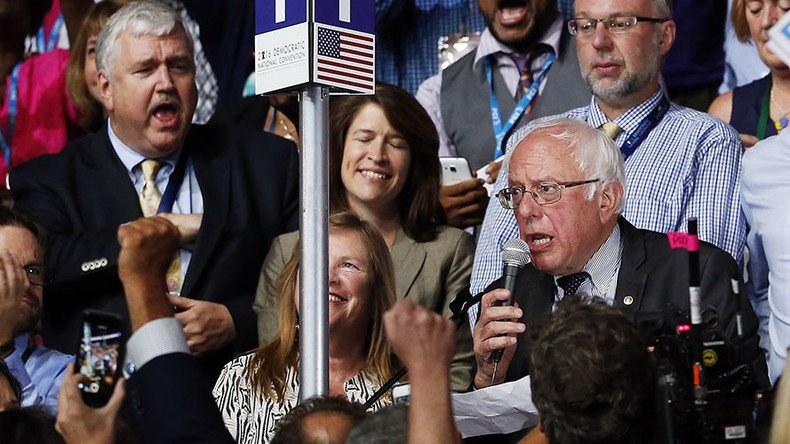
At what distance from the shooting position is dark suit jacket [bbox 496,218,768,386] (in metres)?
4.84

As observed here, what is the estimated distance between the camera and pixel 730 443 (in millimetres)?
3621

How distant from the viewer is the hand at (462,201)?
6.21 meters

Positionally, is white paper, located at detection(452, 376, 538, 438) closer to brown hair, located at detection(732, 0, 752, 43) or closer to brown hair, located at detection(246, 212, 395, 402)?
brown hair, located at detection(246, 212, 395, 402)

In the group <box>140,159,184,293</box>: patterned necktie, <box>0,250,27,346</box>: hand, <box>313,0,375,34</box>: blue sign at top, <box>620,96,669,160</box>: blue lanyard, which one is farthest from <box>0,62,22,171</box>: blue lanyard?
<box>313,0,375,34</box>: blue sign at top

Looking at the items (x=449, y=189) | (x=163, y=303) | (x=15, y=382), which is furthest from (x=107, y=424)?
(x=449, y=189)

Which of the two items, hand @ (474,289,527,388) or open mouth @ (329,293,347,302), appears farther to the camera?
open mouth @ (329,293,347,302)

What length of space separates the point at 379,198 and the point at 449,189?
0.43 meters

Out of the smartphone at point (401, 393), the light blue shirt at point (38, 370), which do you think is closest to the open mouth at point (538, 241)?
the smartphone at point (401, 393)

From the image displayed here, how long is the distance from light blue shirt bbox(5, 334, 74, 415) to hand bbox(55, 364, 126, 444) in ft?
5.39

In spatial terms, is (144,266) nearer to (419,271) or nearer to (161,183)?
(419,271)

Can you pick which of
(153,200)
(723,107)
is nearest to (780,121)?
(723,107)

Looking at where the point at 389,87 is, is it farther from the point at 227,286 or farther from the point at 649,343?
the point at 649,343

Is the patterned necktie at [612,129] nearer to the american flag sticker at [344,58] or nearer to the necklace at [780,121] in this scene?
the necklace at [780,121]

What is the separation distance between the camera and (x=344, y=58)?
4.06 m
